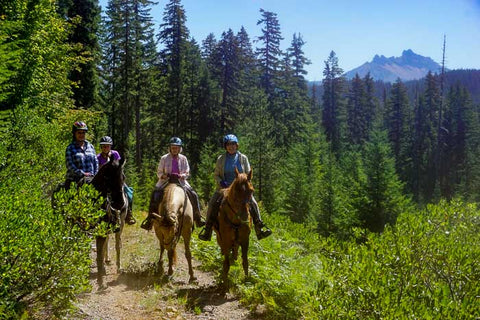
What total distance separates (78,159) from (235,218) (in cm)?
375

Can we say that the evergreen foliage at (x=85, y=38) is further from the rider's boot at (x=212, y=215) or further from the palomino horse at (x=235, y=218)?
the palomino horse at (x=235, y=218)

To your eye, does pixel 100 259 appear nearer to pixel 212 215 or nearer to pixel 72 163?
pixel 72 163

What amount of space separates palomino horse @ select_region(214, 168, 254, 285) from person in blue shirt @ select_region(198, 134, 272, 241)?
24 centimetres

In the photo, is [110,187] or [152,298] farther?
[110,187]

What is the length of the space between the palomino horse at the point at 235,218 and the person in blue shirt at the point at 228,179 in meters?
0.24

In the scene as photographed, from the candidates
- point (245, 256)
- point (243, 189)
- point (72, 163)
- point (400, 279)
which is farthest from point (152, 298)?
point (400, 279)

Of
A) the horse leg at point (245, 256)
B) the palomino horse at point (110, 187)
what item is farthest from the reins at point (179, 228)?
the horse leg at point (245, 256)

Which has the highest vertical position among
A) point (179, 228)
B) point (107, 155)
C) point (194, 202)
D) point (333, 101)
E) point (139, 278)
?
point (333, 101)

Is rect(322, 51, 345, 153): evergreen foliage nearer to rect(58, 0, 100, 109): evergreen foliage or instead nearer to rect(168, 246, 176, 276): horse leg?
rect(58, 0, 100, 109): evergreen foliage

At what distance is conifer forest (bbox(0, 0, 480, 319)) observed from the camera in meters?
4.98

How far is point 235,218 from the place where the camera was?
8.09 metres

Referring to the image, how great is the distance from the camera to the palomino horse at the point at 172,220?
325 inches

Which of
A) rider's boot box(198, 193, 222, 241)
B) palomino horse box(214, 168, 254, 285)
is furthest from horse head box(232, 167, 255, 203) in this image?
rider's boot box(198, 193, 222, 241)

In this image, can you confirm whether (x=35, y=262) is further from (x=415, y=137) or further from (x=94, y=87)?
(x=415, y=137)
